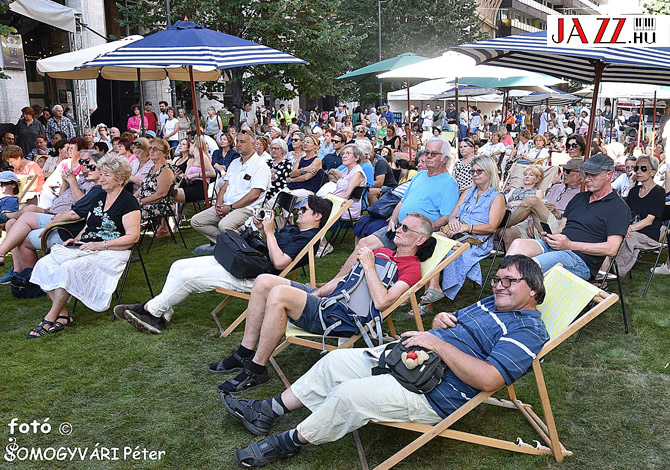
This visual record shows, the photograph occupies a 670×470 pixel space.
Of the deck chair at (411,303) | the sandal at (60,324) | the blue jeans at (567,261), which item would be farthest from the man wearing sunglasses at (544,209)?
the sandal at (60,324)

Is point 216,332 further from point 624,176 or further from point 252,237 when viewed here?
point 624,176

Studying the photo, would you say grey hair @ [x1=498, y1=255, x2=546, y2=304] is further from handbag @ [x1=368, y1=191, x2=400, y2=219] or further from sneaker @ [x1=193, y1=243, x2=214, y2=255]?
sneaker @ [x1=193, y1=243, x2=214, y2=255]

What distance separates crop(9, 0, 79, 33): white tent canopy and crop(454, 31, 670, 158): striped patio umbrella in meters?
9.38

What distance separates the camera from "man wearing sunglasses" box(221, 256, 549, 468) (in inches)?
114

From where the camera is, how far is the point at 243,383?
150 inches

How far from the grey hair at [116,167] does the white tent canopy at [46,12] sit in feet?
26.3

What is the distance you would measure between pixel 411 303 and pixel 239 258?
4.48ft

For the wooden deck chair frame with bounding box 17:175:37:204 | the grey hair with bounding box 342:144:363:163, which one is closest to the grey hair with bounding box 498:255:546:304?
the grey hair with bounding box 342:144:363:163

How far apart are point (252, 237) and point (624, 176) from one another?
536 centimetres

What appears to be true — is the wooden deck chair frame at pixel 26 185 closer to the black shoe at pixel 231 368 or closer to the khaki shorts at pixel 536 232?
the black shoe at pixel 231 368

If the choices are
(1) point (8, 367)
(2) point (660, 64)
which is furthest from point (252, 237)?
(2) point (660, 64)

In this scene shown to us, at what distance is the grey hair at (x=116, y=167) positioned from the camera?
5.07 m

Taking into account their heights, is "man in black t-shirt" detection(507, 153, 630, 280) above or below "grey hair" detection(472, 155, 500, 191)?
below

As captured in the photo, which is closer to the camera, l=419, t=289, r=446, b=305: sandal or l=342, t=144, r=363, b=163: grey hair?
l=419, t=289, r=446, b=305: sandal
